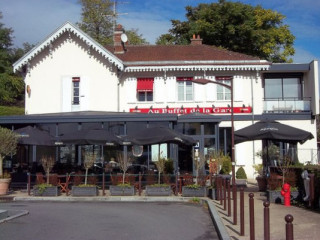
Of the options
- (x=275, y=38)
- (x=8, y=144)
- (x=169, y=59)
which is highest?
(x=275, y=38)

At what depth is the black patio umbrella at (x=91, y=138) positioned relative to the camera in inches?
711

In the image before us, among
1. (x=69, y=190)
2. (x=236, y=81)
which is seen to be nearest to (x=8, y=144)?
(x=69, y=190)

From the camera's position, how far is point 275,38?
42156 mm

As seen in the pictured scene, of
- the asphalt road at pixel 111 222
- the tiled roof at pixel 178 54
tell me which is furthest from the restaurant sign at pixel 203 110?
the asphalt road at pixel 111 222

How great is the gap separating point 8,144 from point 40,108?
30.5ft

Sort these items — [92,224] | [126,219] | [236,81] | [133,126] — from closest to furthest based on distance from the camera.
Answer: [92,224]
[126,219]
[133,126]
[236,81]

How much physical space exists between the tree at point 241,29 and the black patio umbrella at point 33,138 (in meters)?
23.8

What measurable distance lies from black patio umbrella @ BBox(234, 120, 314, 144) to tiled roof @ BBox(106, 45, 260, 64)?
9348 mm

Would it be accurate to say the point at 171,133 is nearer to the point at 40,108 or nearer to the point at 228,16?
the point at 40,108

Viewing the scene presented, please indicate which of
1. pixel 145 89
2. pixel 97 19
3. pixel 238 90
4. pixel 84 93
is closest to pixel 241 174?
pixel 238 90

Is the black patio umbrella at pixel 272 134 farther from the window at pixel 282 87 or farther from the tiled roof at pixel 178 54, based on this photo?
the window at pixel 282 87

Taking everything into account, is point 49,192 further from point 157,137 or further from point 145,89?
point 145,89

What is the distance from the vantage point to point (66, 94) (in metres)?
27.2

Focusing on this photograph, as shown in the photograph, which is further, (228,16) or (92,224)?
(228,16)
